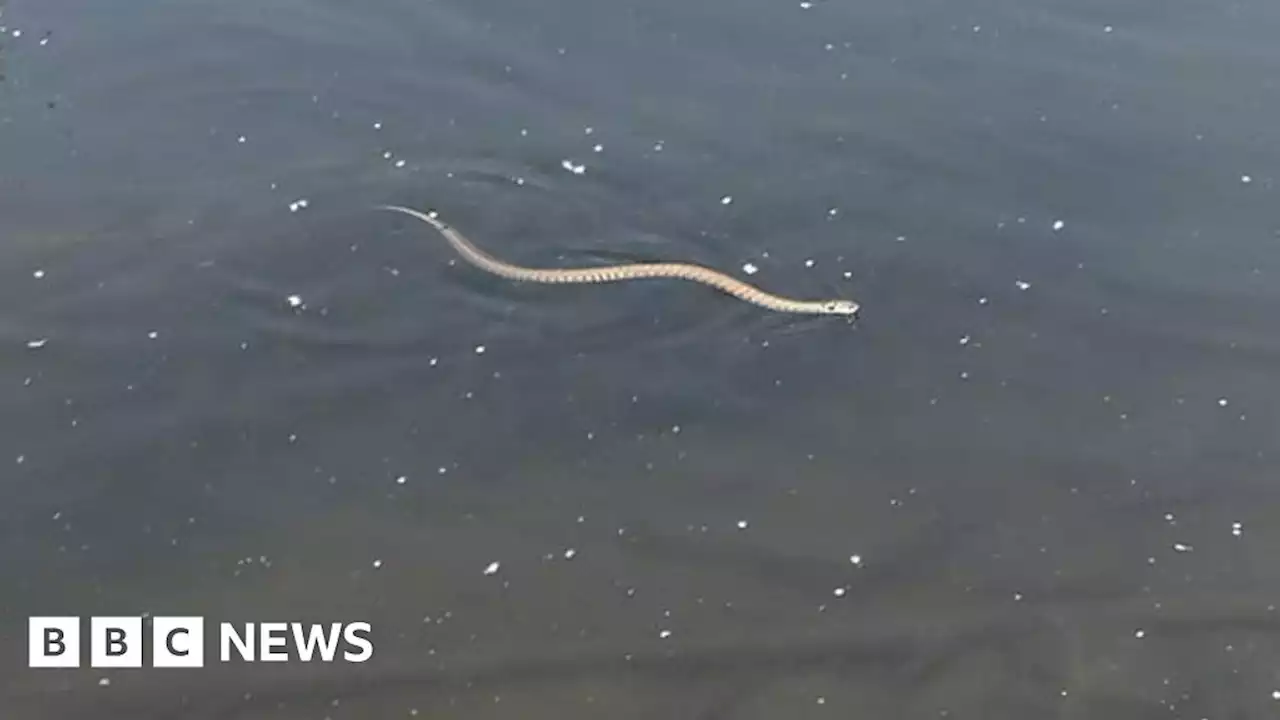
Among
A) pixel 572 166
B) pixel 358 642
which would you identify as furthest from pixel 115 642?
pixel 572 166

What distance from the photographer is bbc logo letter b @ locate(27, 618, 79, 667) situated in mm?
7965

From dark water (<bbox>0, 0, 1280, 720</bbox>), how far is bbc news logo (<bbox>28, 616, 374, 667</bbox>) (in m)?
0.10

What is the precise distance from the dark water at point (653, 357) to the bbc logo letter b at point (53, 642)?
7cm

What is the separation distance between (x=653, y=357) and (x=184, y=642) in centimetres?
354

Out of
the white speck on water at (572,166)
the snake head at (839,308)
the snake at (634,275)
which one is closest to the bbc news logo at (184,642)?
the snake at (634,275)

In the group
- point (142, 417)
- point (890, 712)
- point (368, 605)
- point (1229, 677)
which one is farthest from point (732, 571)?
point (142, 417)

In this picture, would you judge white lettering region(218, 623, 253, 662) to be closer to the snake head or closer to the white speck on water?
the snake head

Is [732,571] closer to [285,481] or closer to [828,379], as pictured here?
[828,379]

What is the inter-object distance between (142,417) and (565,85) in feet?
15.1

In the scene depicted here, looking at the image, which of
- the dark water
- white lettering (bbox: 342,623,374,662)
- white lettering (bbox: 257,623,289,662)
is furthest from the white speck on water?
white lettering (bbox: 257,623,289,662)

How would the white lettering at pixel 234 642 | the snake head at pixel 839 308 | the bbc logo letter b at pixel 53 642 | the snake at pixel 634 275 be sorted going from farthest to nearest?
the snake at pixel 634 275
the snake head at pixel 839 308
the white lettering at pixel 234 642
the bbc logo letter b at pixel 53 642

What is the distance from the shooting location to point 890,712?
7.85 m

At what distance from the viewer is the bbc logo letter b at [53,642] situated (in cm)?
796

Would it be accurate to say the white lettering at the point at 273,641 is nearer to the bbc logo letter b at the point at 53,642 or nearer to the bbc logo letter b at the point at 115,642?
the bbc logo letter b at the point at 115,642
